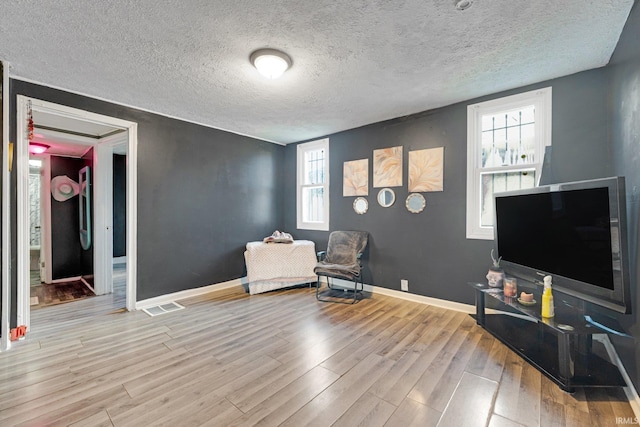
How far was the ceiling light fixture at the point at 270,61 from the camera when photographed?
2.21m

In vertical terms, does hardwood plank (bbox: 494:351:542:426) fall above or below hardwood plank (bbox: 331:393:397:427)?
above

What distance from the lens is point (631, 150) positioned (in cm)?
187

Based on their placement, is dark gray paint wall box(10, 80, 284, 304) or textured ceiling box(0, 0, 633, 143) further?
dark gray paint wall box(10, 80, 284, 304)

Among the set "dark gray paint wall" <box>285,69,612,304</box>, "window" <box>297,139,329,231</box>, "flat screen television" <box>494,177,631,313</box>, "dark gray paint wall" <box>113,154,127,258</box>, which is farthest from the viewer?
"dark gray paint wall" <box>113,154,127,258</box>

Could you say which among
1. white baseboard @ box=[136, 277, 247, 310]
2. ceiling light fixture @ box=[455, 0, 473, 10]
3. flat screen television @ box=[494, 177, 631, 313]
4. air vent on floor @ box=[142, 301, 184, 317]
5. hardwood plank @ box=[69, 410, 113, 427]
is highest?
ceiling light fixture @ box=[455, 0, 473, 10]

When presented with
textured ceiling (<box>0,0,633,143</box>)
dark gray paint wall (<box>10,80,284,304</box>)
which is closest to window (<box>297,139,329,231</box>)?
dark gray paint wall (<box>10,80,284,304</box>)

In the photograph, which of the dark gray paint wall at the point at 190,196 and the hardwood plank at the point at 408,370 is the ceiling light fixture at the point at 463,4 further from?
the dark gray paint wall at the point at 190,196

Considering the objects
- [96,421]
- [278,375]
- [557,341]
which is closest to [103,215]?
[96,421]

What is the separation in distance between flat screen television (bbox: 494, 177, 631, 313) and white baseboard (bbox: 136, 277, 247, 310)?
3740 mm

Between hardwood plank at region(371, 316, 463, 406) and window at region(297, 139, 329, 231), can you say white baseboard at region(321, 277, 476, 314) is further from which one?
window at region(297, 139, 329, 231)

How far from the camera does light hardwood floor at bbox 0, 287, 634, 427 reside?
1617 mm

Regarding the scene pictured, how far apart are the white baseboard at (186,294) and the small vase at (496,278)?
3534mm

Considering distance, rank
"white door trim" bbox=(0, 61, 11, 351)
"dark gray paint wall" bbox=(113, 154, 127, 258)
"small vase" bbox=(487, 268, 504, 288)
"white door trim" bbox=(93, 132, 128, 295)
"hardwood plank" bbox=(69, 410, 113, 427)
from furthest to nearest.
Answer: "dark gray paint wall" bbox=(113, 154, 127, 258), "white door trim" bbox=(93, 132, 128, 295), "small vase" bbox=(487, 268, 504, 288), "white door trim" bbox=(0, 61, 11, 351), "hardwood plank" bbox=(69, 410, 113, 427)

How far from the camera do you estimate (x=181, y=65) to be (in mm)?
2434
